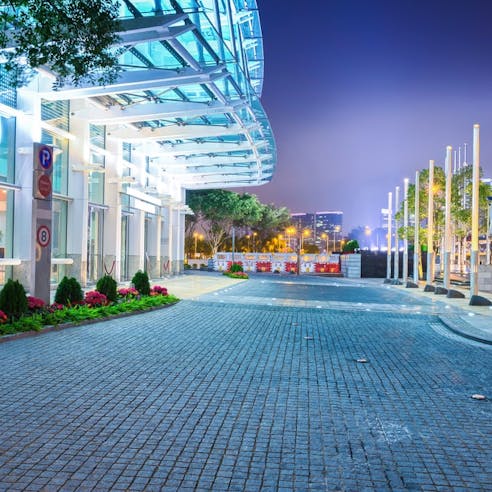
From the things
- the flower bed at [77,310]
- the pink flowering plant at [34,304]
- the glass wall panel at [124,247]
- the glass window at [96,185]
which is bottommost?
the flower bed at [77,310]

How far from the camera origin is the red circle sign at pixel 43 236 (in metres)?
13.3

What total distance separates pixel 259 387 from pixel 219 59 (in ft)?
48.1

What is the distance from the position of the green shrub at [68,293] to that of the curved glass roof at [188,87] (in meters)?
6.21

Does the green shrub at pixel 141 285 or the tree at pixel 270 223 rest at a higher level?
the tree at pixel 270 223

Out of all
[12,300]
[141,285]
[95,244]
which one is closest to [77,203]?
[95,244]

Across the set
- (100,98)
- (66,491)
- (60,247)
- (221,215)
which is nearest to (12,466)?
(66,491)

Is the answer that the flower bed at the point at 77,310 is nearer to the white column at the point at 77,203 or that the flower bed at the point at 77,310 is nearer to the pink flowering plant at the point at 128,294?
the pink flowering plant at the point at 128,294

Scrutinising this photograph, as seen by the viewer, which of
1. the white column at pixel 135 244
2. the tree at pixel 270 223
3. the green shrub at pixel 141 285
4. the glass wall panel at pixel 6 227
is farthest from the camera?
the tree at pixel 270 223

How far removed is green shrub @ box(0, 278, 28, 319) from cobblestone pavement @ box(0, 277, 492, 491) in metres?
1.20

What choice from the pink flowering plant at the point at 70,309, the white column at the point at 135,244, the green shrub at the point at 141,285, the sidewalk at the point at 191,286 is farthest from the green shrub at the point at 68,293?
the white column at the point at 135,244

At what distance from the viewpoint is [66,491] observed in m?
4.00

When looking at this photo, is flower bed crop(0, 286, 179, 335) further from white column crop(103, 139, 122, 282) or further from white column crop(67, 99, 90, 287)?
white column crop(103, 139, 122, 282)

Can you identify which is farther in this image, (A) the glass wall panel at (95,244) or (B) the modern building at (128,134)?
(A) the glass wall panel at (95,244)

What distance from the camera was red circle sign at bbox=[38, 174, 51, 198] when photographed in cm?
1336
